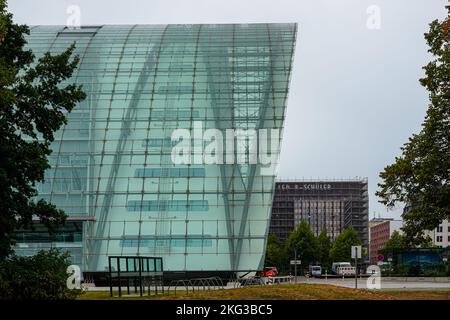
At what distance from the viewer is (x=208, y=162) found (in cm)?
5847

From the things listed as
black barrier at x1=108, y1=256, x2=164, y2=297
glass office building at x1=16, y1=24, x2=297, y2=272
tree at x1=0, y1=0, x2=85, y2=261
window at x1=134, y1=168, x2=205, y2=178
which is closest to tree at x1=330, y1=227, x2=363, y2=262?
glass office building at x1=16, y1=24, x2=297, y2=272

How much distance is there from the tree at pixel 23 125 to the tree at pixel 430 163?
1342 cm

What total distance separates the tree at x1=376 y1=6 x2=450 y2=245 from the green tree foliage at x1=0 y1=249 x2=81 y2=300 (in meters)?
13.8

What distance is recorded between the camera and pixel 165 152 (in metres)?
59.4

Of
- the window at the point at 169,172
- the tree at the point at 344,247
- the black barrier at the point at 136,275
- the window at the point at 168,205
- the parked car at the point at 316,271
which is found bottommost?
the parked car at the point at 316,271

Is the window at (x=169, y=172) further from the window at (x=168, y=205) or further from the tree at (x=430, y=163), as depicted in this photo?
the tree at (x=430, y=163)


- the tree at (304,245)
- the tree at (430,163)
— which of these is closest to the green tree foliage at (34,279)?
the tree at (430,163)

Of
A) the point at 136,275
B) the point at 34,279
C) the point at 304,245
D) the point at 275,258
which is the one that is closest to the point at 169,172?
the point at 136,275

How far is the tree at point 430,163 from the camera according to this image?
90.4 feet

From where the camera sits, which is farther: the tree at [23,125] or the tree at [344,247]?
the tree at [344,247]

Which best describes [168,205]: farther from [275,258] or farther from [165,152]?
[275,258]

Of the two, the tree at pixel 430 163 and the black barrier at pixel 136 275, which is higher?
the tree at pixel 430 163

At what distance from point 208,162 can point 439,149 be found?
3216 cm

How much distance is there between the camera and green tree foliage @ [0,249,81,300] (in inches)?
764
